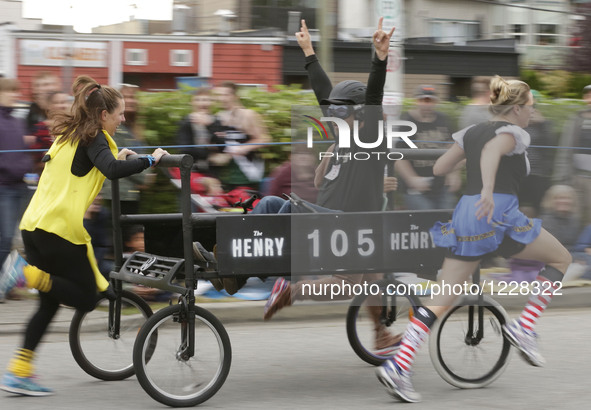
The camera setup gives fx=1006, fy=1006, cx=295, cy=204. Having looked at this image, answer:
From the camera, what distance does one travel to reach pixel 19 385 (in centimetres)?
557

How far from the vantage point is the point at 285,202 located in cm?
578

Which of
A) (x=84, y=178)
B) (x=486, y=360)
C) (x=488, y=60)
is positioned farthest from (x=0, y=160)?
(x=488, y=60)

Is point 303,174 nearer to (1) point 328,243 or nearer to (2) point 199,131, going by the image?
(1) point 328,243

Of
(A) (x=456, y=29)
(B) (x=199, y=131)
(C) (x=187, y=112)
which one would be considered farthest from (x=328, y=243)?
(A) (x=456, y=29)

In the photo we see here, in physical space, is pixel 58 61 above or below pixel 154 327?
above

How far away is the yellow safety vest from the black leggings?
0.05m

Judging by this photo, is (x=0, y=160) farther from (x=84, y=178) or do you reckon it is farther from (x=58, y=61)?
(x=58, y=61)

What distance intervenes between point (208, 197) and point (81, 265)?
307 centimetres

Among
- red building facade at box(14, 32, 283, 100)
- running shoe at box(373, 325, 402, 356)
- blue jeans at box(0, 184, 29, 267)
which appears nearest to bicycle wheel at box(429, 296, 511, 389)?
running shoe at box(373, 325, 402, 356)

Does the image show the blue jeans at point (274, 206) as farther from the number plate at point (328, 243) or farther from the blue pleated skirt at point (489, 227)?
the blue pleated skirt at point (489, 227)

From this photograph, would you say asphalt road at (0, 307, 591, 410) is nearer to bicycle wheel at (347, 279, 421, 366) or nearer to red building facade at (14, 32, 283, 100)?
bicycle wheel at (347, 279, 421, 366)

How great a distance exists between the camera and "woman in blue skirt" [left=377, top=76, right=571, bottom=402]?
18.1 feet

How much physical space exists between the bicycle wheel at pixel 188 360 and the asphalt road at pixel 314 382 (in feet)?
0.43

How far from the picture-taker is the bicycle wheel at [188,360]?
5398 mm
